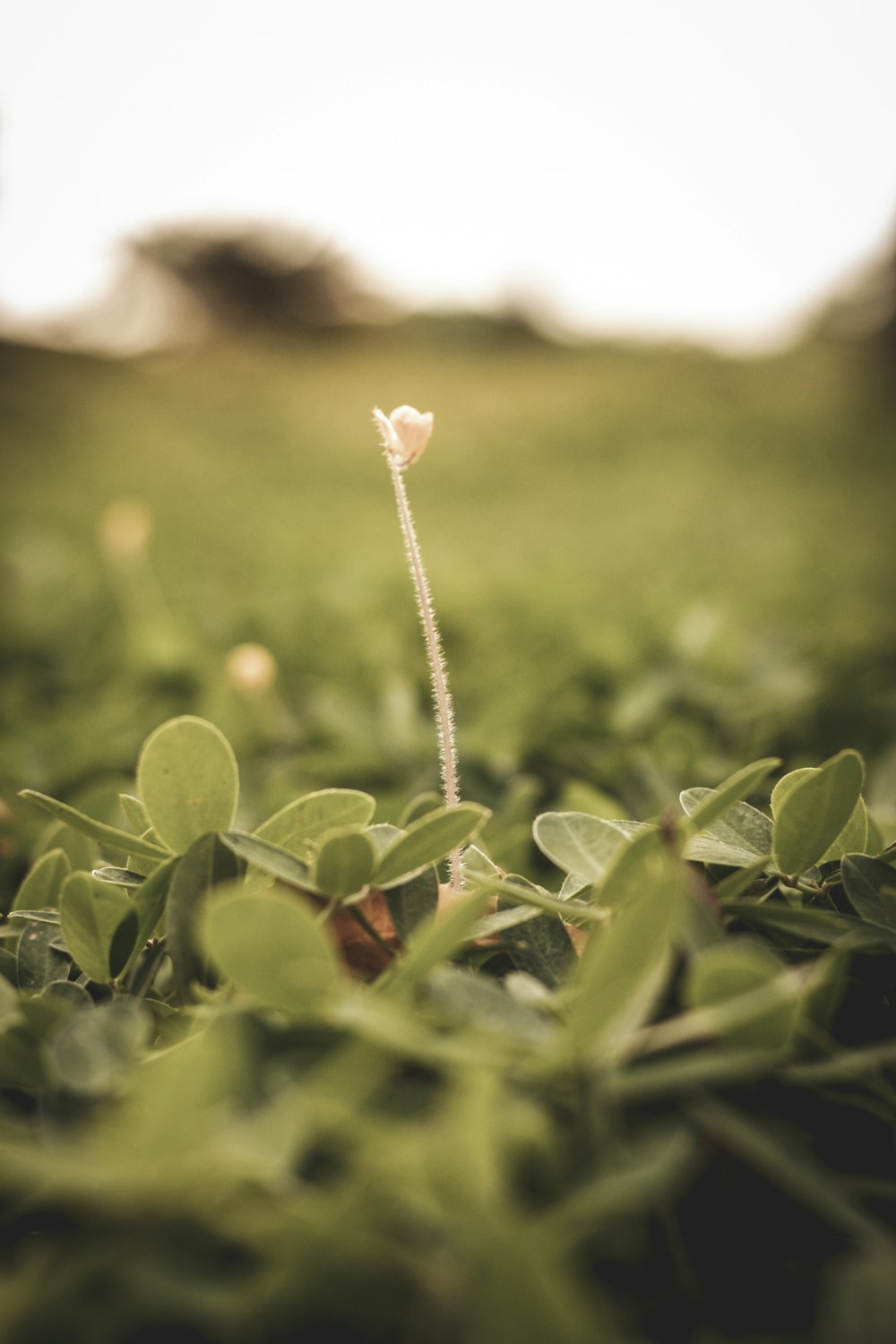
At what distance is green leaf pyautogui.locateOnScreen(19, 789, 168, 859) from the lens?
16.0 inches

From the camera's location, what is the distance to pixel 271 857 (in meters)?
0.38

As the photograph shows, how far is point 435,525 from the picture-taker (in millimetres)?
4320

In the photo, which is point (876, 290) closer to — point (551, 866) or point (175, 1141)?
point (551, 866)

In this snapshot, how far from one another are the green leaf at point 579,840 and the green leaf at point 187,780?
0.16 meters

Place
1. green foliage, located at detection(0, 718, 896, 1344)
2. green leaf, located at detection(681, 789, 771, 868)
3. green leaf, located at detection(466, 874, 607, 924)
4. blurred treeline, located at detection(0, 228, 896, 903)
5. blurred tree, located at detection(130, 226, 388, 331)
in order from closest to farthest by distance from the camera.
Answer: green foliage, located at detection(0, 718, 896, 1344)
green leaf, located at detection(466, 874, 607, 924)
green leaf, located at detection(681, 789, 771, 868)
blurred treeline, located at detection(0, 228, 896, 903)
blurred tree, located at detection(130, 226, 388, 331)

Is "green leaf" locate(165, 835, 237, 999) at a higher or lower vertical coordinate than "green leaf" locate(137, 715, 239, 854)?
lower

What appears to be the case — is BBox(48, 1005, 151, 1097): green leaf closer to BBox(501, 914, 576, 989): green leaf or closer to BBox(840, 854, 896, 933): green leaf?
BBox(501, 914, 576, 989): green leaf

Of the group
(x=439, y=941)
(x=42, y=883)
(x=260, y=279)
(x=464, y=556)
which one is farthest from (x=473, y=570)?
(x=260, y=279)

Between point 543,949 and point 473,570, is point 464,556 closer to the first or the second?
point 473,570

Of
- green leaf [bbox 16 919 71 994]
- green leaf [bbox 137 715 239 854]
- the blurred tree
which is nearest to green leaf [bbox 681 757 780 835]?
green leaf [bbox 137 715 239 854]

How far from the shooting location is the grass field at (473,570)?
1057 millimetres

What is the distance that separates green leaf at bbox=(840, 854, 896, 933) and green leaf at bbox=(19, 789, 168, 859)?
1.13ft

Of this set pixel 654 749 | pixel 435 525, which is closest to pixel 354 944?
pixel 654 749

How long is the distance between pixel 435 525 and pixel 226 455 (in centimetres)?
245
